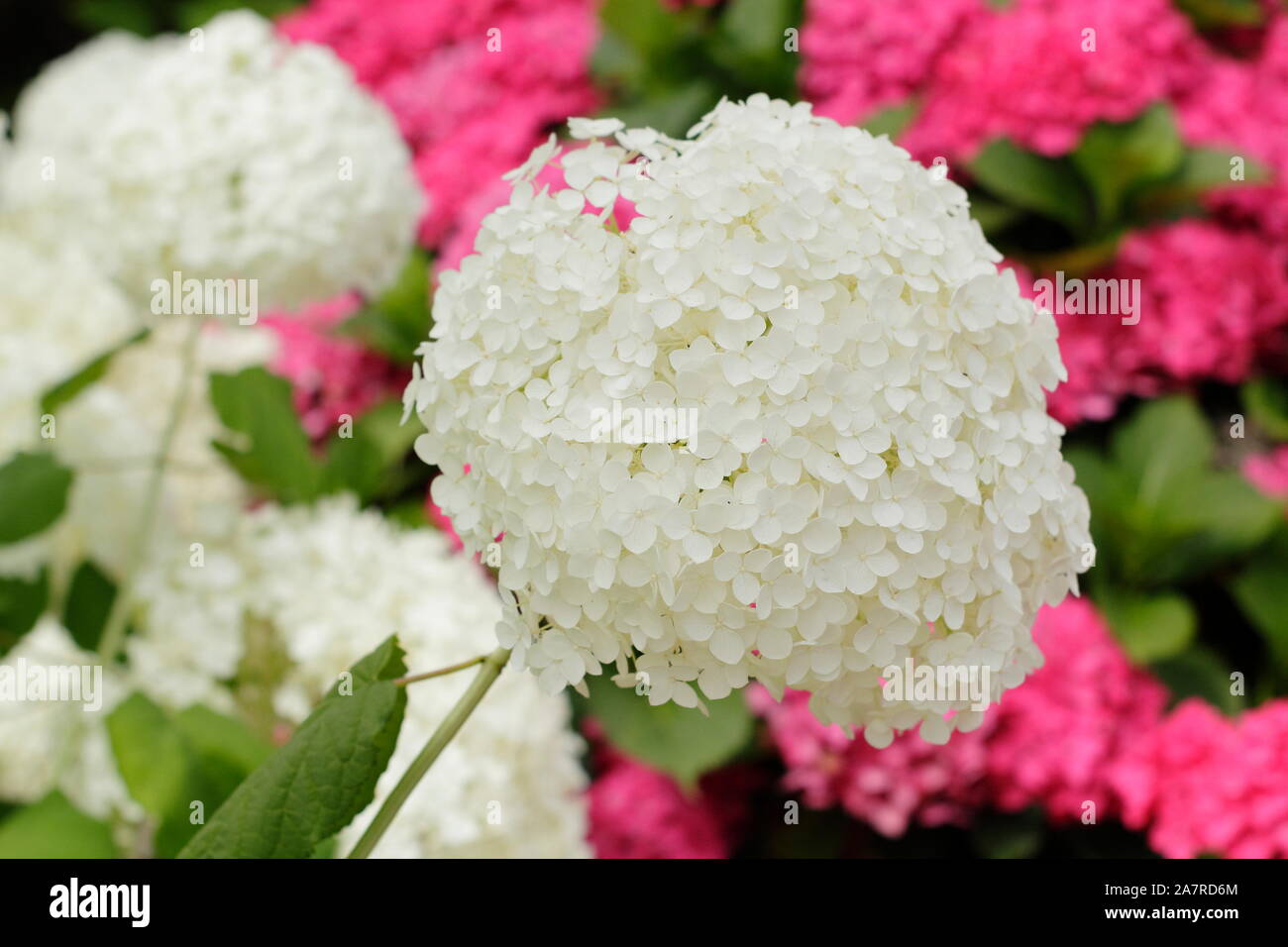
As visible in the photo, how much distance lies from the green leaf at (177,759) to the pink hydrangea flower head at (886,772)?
0.53 metres

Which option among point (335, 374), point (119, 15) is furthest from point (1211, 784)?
point (119, 15)

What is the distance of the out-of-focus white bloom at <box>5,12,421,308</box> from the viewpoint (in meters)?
0.94

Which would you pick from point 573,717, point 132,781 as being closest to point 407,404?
point 132,781

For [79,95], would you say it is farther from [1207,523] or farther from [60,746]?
[1207,523]

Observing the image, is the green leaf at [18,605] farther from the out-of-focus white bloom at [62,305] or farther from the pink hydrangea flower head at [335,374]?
the pink hydrangea flower head at [335,374]

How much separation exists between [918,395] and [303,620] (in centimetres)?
63

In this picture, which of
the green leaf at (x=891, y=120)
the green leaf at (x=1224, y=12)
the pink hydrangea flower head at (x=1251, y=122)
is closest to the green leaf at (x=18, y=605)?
the green leaf at (x=891, y=120)

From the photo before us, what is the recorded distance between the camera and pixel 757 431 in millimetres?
430

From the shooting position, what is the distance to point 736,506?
430 millimetres

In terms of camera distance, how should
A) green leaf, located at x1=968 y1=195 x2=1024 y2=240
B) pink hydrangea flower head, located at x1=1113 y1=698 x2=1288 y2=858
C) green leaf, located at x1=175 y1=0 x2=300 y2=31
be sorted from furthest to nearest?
1. green leaf, located at x1=175 y1=0 x2=300 y2=31
2. green leaf, located at x1=968 y1=195 x2=1024 y2=240
3. pink hydrangea flower head, located at x1=1113 y1=698 x2=1288 y2=858

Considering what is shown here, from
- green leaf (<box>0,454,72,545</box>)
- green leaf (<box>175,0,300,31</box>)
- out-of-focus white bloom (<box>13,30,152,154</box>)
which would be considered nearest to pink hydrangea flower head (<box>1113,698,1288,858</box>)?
green leaf (<box>0,454,72,545</box>)

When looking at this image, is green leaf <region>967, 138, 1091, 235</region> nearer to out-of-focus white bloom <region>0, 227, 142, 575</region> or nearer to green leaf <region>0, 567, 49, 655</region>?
out-of-focus white bloom <region>0, 227, 142, 575</region>

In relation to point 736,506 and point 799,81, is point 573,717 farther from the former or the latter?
point 736,506

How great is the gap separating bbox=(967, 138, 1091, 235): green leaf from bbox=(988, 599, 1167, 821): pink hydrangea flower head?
0.46m
